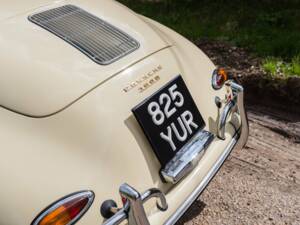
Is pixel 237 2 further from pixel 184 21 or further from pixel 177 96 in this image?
pixel 177 96

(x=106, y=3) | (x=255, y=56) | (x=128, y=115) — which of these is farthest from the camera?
(x=255, y=56)

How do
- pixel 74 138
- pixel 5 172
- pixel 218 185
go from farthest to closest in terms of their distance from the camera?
pixel 218 185 → pixel 74 138 → pixel 5 172

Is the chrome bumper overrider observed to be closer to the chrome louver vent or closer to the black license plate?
the black license plate

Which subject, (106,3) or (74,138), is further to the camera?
(106,3)

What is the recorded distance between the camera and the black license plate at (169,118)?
7.72ft

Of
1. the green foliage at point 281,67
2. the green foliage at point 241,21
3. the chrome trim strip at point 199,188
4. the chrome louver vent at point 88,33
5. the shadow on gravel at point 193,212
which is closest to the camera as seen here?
the chrome trim strip at point 199,188

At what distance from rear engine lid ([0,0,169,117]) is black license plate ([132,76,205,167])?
0.26m

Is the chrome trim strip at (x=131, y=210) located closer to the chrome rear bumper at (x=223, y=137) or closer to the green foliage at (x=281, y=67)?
the chrome rear bumper at (x=223, y=137)

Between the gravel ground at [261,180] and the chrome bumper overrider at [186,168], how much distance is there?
48 cm

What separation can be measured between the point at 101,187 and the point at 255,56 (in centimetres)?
314

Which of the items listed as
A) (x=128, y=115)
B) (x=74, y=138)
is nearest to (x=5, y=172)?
(x=74, y=138)

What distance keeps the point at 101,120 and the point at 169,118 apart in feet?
1.27

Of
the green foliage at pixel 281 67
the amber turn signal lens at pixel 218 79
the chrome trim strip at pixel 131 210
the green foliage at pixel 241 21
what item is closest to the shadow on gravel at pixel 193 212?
A: the amber turn signal lens at pixel 218 79

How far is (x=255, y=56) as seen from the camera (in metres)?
4.78
